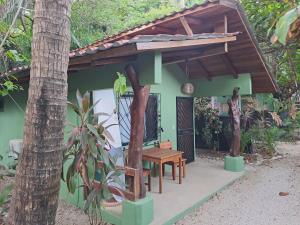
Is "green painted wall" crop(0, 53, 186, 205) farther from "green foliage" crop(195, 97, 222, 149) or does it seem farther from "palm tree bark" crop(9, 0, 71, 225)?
"green foliage" crop(195, 97, 222, 149)

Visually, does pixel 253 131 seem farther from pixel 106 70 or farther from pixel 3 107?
pixel 3 107

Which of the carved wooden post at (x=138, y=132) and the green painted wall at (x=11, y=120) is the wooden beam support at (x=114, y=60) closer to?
the carved wooden post at (x=138, y=132)

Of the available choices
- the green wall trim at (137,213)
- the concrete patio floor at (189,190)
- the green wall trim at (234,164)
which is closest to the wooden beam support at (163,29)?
the green wall trim at (137,213)

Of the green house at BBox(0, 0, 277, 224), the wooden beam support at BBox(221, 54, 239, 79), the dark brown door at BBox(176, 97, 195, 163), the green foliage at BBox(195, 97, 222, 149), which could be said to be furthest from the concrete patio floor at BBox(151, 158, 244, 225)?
the wooden beam support at BBox(221, 54, 239, 79)

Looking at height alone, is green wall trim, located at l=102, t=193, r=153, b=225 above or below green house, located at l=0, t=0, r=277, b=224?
below

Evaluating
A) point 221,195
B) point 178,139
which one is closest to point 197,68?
point 178,139

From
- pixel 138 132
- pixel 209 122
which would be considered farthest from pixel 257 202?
pixel 209 122

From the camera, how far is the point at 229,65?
735 centimetres

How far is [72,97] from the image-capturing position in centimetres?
558

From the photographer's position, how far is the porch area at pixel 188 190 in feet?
16.2

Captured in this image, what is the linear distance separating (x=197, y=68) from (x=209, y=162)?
324 centimetres

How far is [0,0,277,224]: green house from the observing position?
3.94 meters

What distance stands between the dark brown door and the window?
1.27 meters

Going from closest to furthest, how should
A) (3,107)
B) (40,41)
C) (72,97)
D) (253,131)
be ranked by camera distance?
(40,41), (72,97), (3,107), (253,131)
